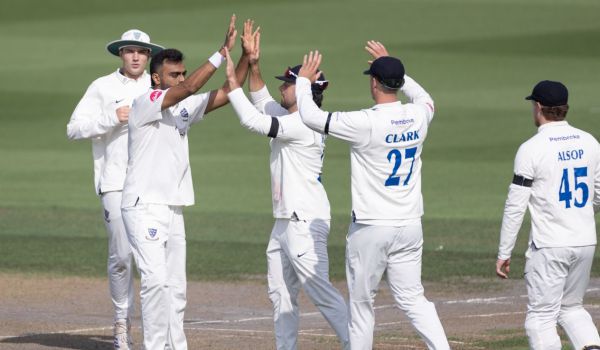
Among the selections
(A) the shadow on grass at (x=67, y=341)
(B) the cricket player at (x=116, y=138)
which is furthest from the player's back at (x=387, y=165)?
(A) the shadow on grass at (x=67, y=341)

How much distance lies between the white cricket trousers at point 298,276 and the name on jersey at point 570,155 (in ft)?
6.99

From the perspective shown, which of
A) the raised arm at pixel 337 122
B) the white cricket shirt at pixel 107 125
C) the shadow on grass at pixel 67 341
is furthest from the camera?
the shadow on grass at pixel 67 341

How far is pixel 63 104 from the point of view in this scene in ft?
123

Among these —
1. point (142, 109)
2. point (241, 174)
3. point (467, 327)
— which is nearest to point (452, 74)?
point (241, 174)

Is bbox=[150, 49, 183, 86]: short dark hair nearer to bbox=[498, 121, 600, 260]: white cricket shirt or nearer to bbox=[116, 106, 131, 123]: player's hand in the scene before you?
bbox=[116, 106, 131, 123]: player's hand

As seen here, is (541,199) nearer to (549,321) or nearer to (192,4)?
(549,321)

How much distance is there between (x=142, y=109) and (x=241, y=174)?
53.0 ft

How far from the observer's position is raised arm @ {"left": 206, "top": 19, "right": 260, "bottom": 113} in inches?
437

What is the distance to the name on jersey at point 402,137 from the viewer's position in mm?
10328

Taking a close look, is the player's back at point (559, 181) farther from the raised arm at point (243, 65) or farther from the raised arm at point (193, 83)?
the raised arm at point (193, 83)

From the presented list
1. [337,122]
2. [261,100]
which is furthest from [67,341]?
[337,122]

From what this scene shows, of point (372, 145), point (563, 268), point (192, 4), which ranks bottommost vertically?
point (563, 268)

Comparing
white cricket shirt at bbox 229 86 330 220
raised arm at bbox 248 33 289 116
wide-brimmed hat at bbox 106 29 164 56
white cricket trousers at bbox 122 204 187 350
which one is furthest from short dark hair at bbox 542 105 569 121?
wide-brimmed hat at bbox 106 29 164 56

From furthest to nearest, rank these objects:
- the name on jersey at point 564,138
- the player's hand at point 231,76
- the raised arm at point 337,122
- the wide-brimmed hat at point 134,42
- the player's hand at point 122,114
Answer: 1. the wide-brimmed hat at point 134,42
2. the player's hand at point 122,114
3. the player's hand at point 231,76
4. the name on jersey at point 564,138
5. the raised arm at point 337,122
